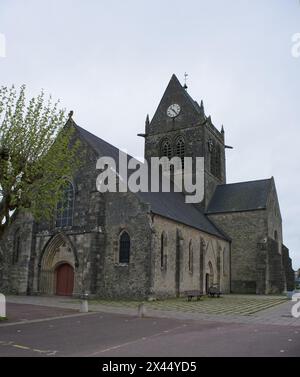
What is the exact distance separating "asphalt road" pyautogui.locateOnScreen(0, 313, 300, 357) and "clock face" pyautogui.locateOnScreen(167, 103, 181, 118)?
2791 cm

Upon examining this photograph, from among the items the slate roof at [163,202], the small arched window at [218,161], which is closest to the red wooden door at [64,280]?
the slate roof at [163,202]

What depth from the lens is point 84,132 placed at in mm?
27406

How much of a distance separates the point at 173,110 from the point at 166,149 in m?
3.93

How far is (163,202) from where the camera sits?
27.6m

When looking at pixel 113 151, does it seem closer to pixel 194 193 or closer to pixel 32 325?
pixel 194 193

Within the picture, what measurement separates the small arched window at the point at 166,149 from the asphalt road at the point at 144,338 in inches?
1034

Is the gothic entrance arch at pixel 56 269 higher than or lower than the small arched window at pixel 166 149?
lower

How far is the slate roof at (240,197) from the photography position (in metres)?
35.3

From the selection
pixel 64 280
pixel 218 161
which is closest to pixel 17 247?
pixel 64 280

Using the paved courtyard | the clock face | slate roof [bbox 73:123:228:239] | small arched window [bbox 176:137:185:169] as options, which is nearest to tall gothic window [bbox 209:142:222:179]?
small arched window [bbox 176:137:185:169]

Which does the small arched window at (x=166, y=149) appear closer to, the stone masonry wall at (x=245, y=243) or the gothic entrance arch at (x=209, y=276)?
the stone masonry wall at (x=245, y=243)

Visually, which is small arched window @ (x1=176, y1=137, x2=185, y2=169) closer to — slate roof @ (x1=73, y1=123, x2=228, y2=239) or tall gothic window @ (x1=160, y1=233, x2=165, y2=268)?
slate roof @ (x1=73, y1=123, x2=228, y2=239)

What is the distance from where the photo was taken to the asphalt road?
8.30 m
